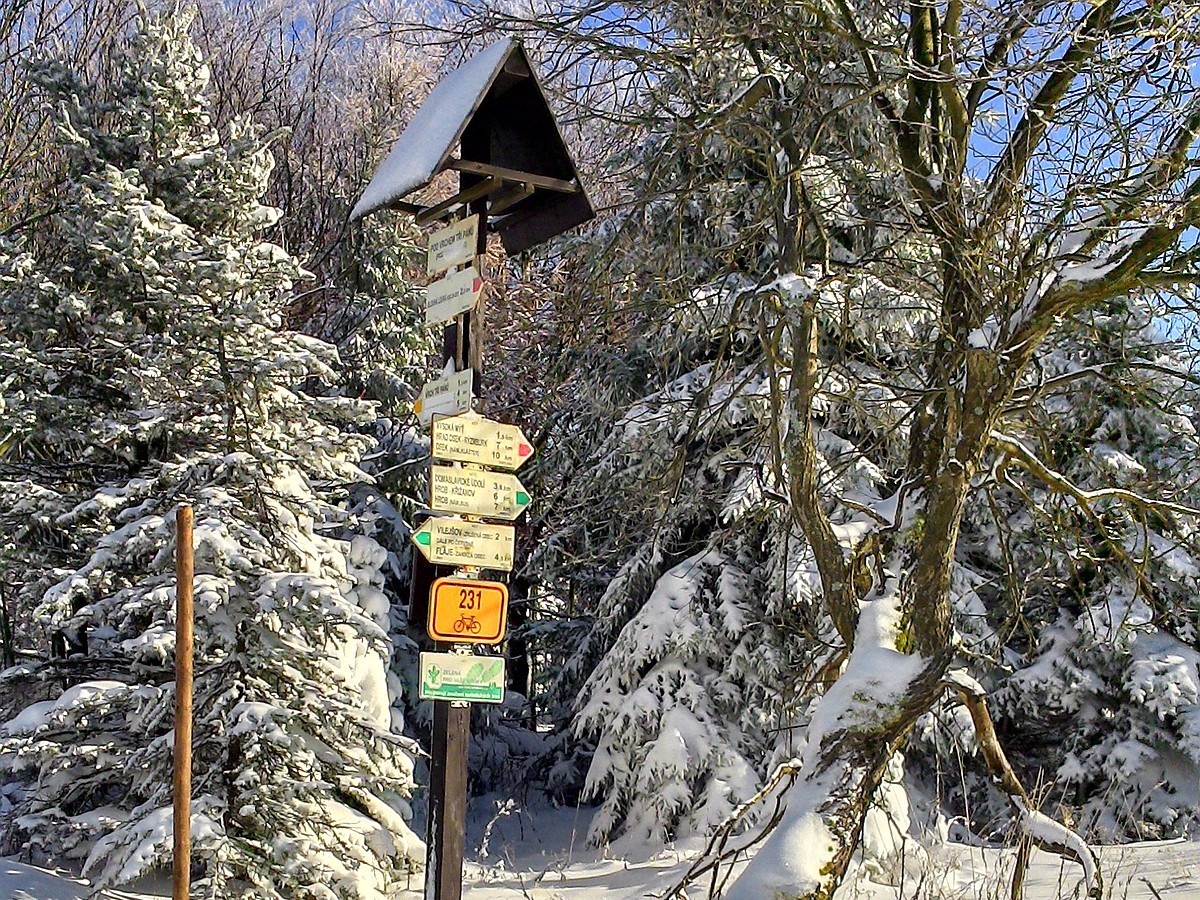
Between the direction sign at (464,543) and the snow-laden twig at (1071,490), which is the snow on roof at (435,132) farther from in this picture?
the snow-laden twig at (1071,490)

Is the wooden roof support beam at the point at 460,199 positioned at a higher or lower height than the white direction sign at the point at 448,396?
higher

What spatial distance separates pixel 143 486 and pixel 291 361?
1.42m

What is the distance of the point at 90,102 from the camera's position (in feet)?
33.3

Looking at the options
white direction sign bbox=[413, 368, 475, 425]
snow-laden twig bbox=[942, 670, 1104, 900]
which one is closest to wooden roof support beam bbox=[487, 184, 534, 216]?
white direction sign bbox=[413, 368, 475, 425]

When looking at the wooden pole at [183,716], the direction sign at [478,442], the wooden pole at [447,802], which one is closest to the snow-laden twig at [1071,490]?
the direction sign at [478,442]

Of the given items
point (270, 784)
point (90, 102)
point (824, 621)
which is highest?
point (90, 102)

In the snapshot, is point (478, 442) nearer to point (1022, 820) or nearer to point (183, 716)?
point (183, 716)

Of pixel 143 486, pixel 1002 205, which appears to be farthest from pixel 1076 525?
pixel 143 486

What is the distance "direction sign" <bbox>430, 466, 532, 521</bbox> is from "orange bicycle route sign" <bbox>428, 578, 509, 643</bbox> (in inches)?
11.9

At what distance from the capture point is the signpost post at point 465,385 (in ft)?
15.2

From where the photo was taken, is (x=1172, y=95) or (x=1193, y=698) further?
(x=1193, y=698)

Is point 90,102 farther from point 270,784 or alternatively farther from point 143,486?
point 270,784

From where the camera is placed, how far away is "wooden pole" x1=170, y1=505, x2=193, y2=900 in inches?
126

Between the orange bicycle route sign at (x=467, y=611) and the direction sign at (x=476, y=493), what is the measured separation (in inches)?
11.9
